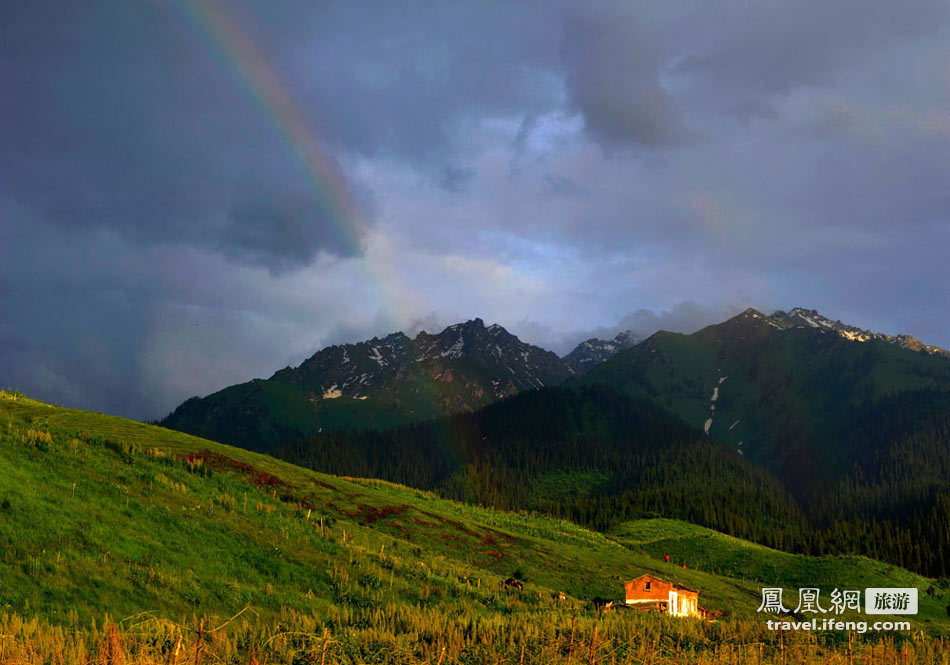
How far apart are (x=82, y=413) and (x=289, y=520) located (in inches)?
1241

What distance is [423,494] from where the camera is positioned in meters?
101

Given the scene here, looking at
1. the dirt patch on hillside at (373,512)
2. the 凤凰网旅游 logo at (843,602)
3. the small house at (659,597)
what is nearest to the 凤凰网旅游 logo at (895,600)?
the 凤凰网旅游 logo at (843,602)

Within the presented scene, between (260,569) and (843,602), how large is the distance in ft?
205

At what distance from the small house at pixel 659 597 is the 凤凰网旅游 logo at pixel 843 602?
13.6 meters

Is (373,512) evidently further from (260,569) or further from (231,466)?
(260,569)

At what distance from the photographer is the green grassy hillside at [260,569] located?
1838cm

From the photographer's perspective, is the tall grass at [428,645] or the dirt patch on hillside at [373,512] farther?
the dirt patch on hillside at [373,512]

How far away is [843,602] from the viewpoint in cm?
7069

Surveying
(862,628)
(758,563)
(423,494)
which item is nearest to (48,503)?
(862,628)

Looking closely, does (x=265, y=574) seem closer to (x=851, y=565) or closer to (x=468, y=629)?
(x=468, y=629)

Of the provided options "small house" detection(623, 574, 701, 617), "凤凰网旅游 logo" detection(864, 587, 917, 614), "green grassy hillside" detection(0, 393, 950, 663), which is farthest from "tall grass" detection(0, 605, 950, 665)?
"凤凰网旅游 logo" detection(864, 587, 917, 614)

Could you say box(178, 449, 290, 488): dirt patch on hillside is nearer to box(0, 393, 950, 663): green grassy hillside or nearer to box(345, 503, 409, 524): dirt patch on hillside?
box(0, 393, 950, 663): green grassy hillside

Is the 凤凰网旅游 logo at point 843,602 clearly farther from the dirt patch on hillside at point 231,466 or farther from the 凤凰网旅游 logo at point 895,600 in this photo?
the dirt patch on hillside at point 231,466

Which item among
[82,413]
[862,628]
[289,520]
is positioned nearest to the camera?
[862,628]
